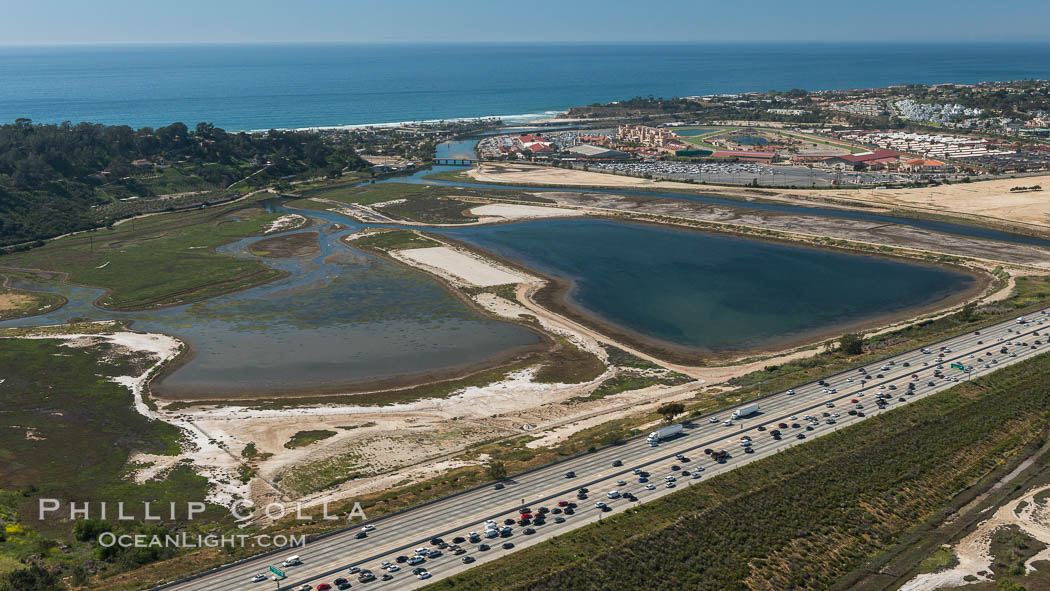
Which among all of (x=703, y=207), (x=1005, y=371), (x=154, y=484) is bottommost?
(x=154, y=484)

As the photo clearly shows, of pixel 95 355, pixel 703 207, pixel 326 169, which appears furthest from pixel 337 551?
pixel 326 169

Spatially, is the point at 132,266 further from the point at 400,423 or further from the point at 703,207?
the point at 703,207

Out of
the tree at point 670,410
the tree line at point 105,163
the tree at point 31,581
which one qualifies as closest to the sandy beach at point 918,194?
the tree line at point 105,163

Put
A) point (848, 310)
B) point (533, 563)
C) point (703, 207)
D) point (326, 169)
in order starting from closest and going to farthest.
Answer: point (533, 563), point (848, 310), point (703, 207), point (326, 169)

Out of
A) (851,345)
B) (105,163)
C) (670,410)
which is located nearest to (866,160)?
(851,345)

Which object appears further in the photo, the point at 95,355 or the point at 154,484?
the point at 95,355

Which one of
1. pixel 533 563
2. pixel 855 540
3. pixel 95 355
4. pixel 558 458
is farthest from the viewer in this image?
pixel 95 355

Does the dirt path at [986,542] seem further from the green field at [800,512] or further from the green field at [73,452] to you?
the green field at [73,452]

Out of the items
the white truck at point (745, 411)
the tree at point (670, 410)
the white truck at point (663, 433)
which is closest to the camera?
the white truck at point (663, 433)
